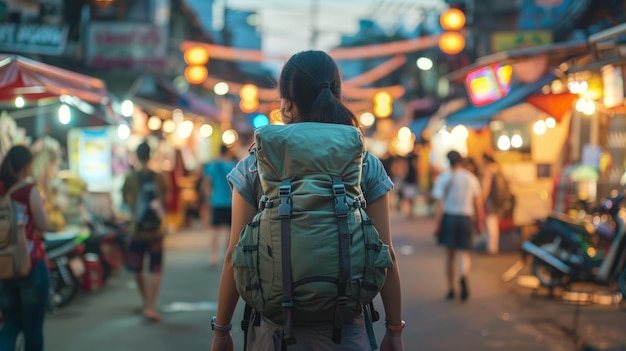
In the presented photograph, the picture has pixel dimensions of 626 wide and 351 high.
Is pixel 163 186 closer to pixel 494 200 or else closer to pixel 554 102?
pixel 554 102

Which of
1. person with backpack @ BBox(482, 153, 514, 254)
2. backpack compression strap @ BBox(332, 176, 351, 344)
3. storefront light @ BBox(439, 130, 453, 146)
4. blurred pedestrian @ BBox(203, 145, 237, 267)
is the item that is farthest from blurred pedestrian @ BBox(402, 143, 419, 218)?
backpack compression strap @ BBox(332, 176, 351, 344)

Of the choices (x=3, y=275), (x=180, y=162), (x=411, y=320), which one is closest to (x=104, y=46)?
(x=180, y=162)

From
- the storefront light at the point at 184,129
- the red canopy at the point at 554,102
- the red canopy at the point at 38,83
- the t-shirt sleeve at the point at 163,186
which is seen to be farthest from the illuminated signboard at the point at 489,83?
the storefront light at the point at 184,129

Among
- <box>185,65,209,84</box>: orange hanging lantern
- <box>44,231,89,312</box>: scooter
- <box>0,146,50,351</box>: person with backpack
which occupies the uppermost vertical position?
<box>185,65,209,84</box>: orange hanging lantern

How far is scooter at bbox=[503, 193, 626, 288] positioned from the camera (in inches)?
345

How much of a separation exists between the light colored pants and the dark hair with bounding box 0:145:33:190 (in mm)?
3163

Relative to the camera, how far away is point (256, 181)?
2.88 m

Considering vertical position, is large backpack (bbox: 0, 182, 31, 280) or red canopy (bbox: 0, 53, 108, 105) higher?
red canopy (bbox: 0, 53, 108, 105)

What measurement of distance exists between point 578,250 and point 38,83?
258 inches

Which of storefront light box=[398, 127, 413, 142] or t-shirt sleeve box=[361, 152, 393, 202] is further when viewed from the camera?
storefront light box=[398, 127, 413, 142]

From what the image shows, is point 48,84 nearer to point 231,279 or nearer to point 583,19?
point 231,279

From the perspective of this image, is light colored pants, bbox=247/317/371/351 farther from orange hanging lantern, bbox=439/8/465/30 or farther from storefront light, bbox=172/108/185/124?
storefront light, bbox=172/108/185/124

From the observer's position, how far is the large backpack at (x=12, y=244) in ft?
17.0

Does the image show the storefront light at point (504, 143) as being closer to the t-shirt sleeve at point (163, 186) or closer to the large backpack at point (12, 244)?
the t-shirt sleeve at point (163, 186)
